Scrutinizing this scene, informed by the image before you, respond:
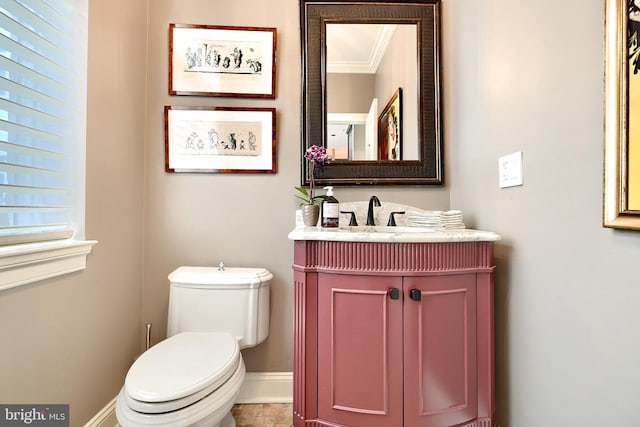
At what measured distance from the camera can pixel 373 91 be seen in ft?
5.54

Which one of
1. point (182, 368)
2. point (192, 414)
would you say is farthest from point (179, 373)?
point (192, 414)

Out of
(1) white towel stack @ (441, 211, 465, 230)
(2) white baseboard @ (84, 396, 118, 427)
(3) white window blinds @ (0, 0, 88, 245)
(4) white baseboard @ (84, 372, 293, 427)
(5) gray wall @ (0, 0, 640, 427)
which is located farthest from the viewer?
(4) white baseboard @ (84, 372, 293, 427)

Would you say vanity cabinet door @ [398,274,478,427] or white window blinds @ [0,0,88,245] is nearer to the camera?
white window blinds @ [0,0,88,245]

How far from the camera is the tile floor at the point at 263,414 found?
4.84 ft

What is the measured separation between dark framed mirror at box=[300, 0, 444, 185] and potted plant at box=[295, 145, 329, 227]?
0.07 m

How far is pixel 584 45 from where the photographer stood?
866 millimetres

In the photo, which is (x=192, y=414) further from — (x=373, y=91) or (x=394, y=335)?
(x=373, y=91)

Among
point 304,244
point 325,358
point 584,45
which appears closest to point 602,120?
point 584,45

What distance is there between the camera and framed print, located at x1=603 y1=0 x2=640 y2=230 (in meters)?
0.71

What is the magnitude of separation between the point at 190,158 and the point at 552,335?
1.76 meters

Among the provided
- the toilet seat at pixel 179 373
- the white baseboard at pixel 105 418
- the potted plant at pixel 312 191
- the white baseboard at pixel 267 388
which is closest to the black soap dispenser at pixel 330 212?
the potted plant at pixel 312 191

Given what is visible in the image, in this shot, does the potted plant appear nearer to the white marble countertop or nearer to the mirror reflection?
the mirror reflection

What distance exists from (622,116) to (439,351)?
880 mm

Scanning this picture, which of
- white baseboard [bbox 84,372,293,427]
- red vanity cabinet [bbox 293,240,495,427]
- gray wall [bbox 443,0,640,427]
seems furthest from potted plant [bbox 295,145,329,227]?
white baseboard [bbox 84,372,293,427]
